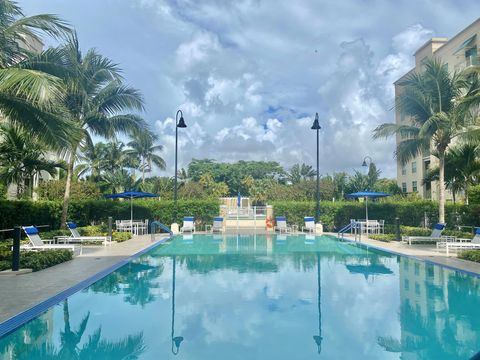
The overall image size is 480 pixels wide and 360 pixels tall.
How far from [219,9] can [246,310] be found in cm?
1435

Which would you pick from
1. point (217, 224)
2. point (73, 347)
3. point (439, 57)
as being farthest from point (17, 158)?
point (439, 57)

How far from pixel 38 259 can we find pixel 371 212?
19.3 metres

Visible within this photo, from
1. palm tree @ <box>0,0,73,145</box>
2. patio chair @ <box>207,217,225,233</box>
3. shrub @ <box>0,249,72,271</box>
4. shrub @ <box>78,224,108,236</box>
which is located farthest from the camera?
patio chair @ <box>207,217,225,233</box>

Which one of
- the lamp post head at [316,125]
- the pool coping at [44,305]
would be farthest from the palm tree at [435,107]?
the pool coping at [44,305]

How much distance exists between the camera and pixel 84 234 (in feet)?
59.6

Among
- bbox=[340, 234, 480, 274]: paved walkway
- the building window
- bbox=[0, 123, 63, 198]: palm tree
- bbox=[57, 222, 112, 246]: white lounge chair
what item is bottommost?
the building window

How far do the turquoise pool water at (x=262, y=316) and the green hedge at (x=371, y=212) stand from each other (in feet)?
39.2

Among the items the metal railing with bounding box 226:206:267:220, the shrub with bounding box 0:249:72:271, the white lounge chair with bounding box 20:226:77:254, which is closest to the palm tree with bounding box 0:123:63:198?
the white lounge chair with bounding box 20:226:77:254

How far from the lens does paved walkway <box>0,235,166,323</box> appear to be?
6.50m

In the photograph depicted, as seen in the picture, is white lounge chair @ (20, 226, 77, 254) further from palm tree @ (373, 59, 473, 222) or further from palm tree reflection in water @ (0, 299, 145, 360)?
palm tree @ (373, 59, 473, 222)

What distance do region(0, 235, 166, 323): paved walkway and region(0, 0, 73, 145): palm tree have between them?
304 centimetres

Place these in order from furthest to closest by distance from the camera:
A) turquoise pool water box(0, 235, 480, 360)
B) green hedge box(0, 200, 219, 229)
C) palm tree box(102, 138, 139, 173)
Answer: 1. palm tree box(102, 138, 139, 173)
2. green hedge box(0, 200, 219, 229)
3. turquoise pool water box(0, 235, 480, 360)

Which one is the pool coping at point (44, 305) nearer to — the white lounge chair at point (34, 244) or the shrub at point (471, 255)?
the white lounge chair at point (34, 244)

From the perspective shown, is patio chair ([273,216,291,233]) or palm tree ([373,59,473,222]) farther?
patio chair ([273,216,291,233])
